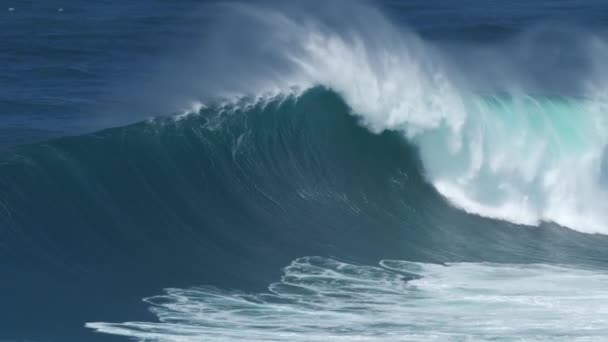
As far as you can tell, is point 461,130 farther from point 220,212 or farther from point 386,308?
point 386,308

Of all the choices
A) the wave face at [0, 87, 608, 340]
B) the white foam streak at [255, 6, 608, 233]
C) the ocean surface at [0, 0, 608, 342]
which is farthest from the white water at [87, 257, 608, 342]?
the white foam streak at [255, 6, 608, 233]

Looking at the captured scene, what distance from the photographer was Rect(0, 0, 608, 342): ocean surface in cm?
1302

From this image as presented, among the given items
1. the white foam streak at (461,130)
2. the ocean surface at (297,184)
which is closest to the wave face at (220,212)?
the ocean surface at (297,184)

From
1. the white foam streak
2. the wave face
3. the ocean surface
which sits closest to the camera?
the ocean surface

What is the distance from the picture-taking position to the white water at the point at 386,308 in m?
12.2

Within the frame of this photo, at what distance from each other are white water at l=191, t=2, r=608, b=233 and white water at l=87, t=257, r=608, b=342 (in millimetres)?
4125

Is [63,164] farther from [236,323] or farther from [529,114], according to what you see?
[529,114]

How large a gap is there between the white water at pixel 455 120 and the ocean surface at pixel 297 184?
4 cm

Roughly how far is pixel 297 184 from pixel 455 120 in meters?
3.47

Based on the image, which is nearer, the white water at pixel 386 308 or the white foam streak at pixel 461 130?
the white water at pixel 386 308

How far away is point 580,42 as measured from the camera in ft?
92.8

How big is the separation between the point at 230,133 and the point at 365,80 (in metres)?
2.95

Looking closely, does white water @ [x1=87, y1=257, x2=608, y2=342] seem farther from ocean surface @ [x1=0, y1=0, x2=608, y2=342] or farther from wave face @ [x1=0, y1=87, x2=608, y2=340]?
wave face @ [x1=0, y1=87, x2=608, y2=340]

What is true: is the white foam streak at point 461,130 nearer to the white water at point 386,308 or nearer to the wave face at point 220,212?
the wave face at point 220,212
